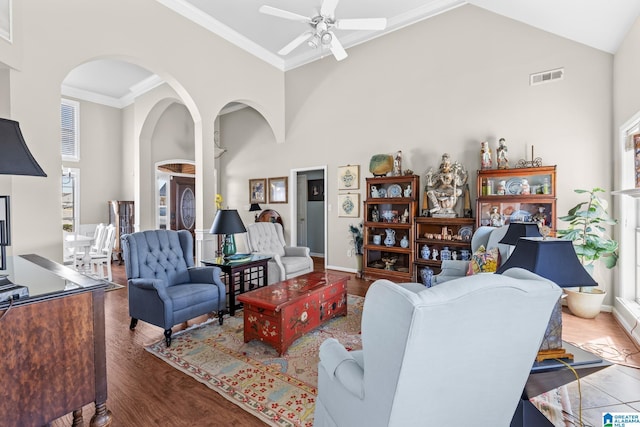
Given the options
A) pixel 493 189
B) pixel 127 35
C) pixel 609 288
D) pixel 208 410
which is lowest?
pixel 208 410

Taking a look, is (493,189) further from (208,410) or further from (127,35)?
(127,35)

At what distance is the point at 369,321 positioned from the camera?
108cm

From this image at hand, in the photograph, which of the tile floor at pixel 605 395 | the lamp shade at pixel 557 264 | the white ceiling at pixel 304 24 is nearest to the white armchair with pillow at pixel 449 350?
the lamp shade at pixel 557 264

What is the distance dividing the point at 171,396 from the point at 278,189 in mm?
5248

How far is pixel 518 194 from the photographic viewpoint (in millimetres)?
3990

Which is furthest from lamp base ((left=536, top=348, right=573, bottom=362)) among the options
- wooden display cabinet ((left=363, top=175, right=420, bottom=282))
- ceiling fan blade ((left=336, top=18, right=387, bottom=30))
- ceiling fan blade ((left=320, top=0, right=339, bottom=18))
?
ceiling fan blade ((left=320, top=0, right=339, bottom=18))

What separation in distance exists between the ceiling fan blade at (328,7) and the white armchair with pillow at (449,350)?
340cm

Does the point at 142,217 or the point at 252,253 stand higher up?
the point at 142,217

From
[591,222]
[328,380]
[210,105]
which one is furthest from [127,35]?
[591,222]

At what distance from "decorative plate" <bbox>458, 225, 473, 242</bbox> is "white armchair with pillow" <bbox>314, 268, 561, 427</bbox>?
11.4 feet

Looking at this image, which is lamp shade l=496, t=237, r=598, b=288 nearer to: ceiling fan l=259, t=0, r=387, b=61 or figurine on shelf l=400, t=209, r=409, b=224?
ceiling fan l=259, t=0, r=387, b=61

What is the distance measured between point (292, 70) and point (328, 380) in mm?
6325

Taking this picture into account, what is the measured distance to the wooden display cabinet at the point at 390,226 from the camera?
4.86 m

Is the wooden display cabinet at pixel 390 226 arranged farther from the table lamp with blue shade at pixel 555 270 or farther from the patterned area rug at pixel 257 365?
the table lamp with blue shade at pixel 555 270
